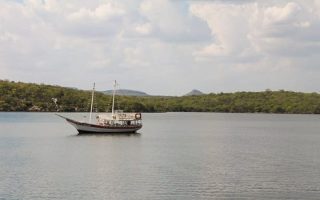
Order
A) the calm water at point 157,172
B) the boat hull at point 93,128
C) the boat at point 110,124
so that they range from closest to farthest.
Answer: the calm water at point 157,172, the boat hull at point 93,128, the boat at point 110,124

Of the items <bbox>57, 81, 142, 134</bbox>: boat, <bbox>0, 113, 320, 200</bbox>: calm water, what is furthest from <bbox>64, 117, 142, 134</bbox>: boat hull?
<bbox>0, 113, 320, 200</bbox>: calm water

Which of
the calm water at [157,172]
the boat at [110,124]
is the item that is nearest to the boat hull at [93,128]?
the boat at [110,124]

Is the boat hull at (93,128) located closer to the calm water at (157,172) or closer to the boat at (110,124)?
the boat at (110,124)

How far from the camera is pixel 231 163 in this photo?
70625 mm

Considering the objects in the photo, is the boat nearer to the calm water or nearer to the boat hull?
the boat hull

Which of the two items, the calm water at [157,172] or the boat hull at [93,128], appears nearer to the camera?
the calm water at [157,172]

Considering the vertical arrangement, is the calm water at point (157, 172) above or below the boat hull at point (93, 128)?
below

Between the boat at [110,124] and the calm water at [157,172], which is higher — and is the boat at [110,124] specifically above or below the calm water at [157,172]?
above

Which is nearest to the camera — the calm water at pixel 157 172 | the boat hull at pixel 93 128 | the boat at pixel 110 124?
the calm water at pixel 157 172

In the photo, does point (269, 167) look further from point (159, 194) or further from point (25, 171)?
point (25, 171)

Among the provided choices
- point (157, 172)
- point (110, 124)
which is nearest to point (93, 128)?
point (110, 124)

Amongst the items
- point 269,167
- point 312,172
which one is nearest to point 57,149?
point 269,167

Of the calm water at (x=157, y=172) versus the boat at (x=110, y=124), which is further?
the boat at (x=110, y=124)

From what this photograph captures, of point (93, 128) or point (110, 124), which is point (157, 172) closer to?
point (93, 128)
